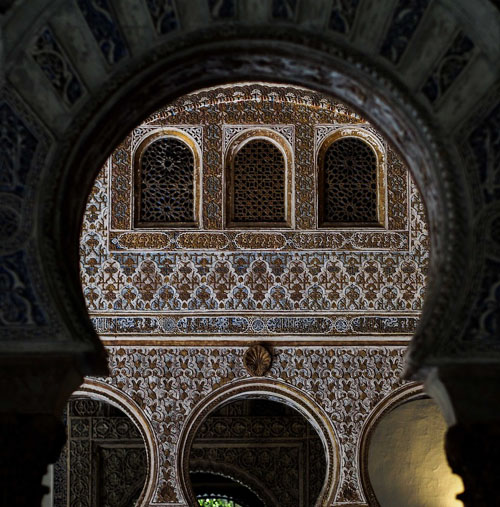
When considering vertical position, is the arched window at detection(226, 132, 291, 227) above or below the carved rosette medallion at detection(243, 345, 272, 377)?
above

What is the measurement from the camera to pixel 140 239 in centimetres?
976

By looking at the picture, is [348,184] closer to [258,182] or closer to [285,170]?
[285,170]

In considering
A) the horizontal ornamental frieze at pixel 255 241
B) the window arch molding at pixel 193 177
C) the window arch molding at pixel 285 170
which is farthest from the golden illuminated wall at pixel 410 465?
the window arch molding at pixel 193 177

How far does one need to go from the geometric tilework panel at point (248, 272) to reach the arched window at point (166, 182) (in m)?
0.13

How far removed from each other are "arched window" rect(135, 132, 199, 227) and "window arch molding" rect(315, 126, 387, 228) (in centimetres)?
122

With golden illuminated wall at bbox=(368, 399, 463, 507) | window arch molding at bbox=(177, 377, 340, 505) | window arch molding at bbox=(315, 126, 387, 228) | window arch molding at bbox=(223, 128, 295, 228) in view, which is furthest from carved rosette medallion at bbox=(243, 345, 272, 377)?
golden illuminated wall at bbox=(368, 399, 463, 507)

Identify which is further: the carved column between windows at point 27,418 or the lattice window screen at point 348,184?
the lattice window screen at point 348,184

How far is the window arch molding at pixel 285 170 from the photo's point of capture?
9852mm

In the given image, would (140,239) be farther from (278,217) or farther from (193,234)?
(278,217)

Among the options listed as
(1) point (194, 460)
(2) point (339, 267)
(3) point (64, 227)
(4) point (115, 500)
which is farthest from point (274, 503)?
(3) point (64, 227)

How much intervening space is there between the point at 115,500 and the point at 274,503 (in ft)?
6.34

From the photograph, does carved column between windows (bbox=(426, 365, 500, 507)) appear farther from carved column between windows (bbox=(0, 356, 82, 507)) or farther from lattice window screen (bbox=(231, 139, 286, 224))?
lattice window screen (bbox=(231, 139, 286, 224))

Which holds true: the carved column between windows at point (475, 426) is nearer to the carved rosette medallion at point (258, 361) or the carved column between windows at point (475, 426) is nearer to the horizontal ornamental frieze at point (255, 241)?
the carved rosette medallion at point (258, 361)

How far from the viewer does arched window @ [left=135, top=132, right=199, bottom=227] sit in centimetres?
991
